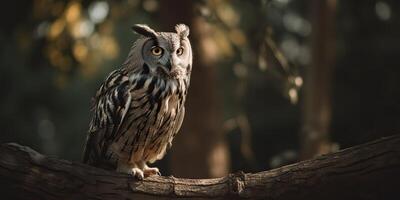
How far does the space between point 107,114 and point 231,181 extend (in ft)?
3.63

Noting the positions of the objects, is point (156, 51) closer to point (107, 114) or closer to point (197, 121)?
point (107, 114)

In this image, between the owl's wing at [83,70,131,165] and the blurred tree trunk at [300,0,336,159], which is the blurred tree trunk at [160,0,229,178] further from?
the owl's wing at [83,70,131,165]

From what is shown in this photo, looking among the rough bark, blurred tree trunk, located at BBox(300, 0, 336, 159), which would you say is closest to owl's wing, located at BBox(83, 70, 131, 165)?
the rough bark

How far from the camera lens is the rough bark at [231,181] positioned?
3.27 meters

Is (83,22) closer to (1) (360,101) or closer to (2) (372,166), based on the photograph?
(1) (360,101)

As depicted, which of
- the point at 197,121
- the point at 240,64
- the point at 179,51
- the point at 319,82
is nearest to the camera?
the point at 179,51

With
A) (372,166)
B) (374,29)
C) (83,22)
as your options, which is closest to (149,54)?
(372,166)

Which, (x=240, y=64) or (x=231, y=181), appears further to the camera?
(x=240, y=64)

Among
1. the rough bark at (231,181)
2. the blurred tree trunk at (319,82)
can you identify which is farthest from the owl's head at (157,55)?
the blurred tree trunk at (319,82)

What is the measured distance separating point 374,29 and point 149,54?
5224 millimetres

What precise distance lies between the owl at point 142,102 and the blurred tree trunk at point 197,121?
1.83m

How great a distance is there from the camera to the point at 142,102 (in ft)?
14.1

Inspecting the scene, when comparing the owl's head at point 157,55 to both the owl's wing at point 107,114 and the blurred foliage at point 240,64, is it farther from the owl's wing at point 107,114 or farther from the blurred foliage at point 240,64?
the blurred foliage at point 240,64

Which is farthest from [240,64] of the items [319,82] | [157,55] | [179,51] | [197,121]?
[157,55]
